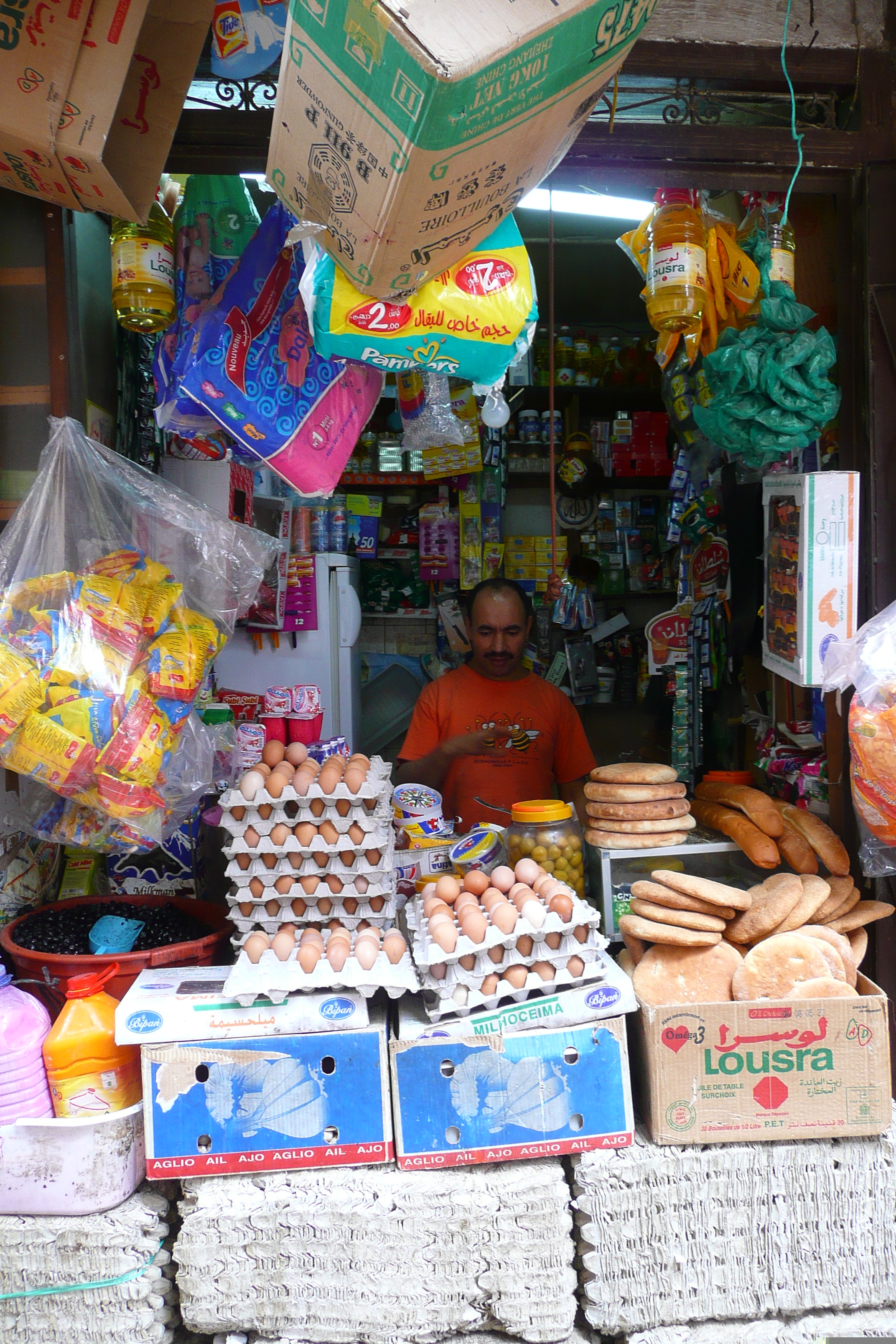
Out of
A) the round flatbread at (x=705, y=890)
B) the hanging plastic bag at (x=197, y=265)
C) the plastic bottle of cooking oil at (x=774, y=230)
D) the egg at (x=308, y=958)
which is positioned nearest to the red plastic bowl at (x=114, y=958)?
the egg at (x=308, y=958)

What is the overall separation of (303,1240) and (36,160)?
204cm

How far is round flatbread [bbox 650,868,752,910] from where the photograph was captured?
1867 mm

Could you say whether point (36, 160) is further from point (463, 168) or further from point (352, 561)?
point (352, 561)

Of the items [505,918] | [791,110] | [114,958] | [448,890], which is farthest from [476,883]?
[791,110]

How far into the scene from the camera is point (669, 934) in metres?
1.81

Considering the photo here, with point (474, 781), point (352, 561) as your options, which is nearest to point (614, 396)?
point (352, 561)

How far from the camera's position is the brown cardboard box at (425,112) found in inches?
45.3

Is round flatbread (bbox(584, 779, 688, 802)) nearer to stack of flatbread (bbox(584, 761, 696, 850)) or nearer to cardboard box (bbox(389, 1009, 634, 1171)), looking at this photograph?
stack of flatbread (bbox(584, 761, 696, 850))

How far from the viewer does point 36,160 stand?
1.66m

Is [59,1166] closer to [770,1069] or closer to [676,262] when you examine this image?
[770,1069]

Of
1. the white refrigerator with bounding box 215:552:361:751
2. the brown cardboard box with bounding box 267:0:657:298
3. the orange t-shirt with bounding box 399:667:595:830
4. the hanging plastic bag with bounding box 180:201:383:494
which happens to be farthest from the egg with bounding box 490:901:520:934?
the white refrigerator with bounding box 215:552:361:751

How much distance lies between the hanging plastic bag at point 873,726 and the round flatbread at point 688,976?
0.39m

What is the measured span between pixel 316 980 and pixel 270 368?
4.02ft

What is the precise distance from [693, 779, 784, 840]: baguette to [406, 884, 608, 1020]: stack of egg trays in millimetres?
601
